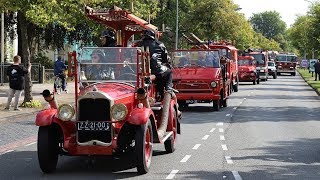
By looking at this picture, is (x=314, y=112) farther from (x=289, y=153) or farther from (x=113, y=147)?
(x=113, y=147)

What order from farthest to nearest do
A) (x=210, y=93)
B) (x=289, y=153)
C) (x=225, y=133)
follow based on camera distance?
1. (x=210, y=93)
2. (x=225, y=133)
3. (x=289, y=153)

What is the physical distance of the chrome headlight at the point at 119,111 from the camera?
9578 millimetres

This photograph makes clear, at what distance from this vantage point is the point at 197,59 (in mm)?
23141

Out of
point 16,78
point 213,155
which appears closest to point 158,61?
point 213,155

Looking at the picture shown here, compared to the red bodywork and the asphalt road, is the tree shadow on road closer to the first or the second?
the asphalt road

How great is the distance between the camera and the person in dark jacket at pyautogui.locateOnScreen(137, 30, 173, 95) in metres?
11.7

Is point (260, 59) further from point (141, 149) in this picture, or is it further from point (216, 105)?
point (141, 149)

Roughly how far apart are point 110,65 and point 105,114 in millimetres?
1559

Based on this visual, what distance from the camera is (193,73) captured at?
2280 cm

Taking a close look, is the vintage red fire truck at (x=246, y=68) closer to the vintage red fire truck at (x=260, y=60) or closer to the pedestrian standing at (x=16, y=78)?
the vintage red fire truck at (x=260, y=60)

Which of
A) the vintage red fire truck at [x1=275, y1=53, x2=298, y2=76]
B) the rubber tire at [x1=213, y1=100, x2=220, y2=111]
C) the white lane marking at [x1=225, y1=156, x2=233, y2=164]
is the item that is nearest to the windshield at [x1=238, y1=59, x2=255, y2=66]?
the rubber tire at [x1=213, y1=100, x2=220, y2=111]

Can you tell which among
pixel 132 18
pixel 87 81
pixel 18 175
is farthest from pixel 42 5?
pixel 18 175

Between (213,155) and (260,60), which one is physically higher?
(260,60)

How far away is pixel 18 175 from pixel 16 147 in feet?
11.5
